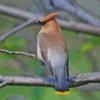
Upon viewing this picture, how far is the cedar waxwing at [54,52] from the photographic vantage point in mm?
2713

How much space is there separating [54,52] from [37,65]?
2.03m

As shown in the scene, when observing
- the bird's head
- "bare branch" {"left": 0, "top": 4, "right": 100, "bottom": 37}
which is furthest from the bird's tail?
"bare branch" {"left": 0, "top": 4, "right": 100, "bottom": 37}

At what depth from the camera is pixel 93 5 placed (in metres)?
3.72

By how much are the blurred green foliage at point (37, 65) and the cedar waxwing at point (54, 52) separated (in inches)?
50.8

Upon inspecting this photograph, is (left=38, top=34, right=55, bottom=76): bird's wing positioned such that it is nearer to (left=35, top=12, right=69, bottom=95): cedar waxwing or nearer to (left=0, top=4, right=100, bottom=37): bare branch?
(left=35, top=12, right=69, bottom=95): cedar waxwing

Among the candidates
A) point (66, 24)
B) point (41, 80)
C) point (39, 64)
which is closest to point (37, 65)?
point (39, 64)

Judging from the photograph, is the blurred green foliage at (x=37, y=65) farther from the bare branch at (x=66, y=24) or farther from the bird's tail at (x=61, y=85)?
the bird's tail at (x=61, y=85)

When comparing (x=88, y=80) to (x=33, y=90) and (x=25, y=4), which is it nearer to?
(x=33, y=90)

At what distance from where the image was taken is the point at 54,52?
2.89 m

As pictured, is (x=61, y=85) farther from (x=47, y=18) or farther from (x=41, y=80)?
(x=47, y=18)

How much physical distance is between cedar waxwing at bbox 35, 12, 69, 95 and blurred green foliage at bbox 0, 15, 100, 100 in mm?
1290

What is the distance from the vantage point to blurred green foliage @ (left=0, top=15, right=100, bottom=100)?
443 cm

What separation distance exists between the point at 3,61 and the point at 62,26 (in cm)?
162

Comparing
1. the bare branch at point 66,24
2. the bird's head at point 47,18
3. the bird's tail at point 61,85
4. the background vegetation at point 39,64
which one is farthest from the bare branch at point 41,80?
the background vegetation at point 39,64
